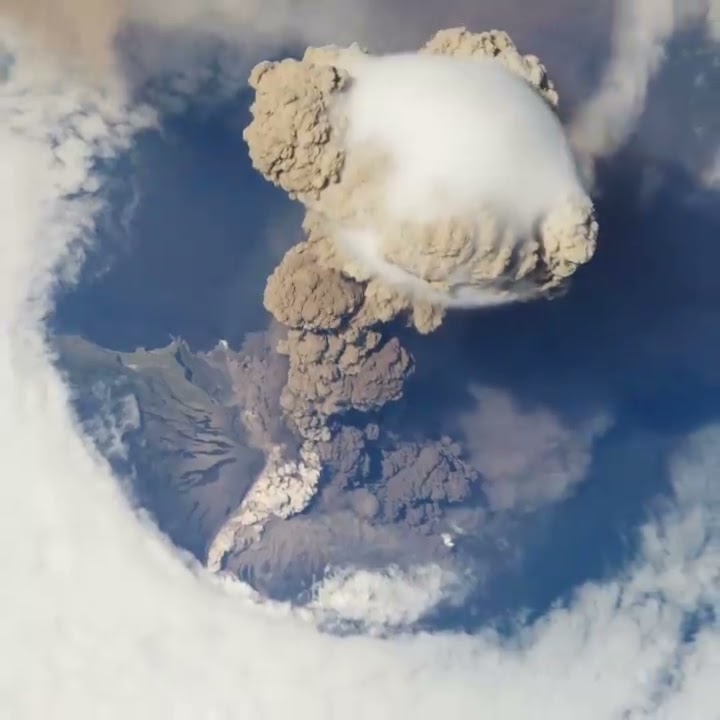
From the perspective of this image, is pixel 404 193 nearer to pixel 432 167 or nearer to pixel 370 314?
pixel 432 167

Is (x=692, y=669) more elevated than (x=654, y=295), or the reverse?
(x=654, y=295)

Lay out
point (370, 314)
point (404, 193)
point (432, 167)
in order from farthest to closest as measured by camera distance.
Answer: point (370, 314), point (404, 193), point (432, 167)

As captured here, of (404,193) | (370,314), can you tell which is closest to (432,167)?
(404,193)

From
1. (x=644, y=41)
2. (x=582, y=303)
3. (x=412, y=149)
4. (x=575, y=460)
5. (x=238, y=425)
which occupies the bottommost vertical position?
(x=238, y=425)

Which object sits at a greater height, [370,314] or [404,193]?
[404,193]

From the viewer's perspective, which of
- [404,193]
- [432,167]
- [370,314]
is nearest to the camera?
[432,167]

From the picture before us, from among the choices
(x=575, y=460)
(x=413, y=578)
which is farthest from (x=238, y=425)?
(x=575, y=460)

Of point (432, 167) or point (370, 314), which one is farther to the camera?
point (370, 314)

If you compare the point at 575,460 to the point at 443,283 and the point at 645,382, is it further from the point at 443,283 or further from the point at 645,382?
the point at 443,283
